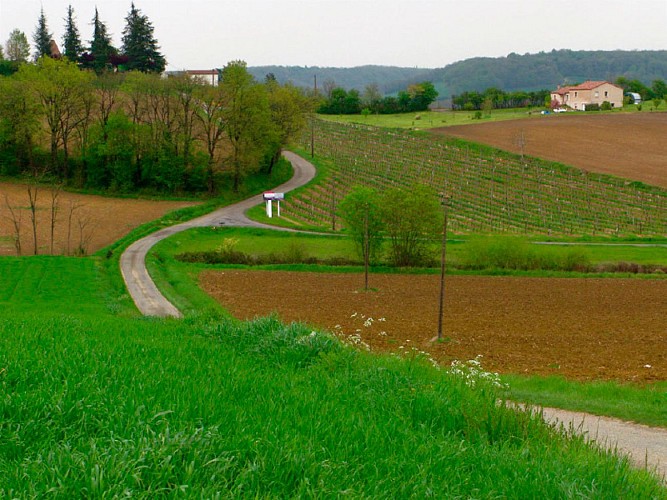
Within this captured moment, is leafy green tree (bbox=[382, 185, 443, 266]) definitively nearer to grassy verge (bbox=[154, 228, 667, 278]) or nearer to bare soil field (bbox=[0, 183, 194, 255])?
grassy verge (bbox=[154, 228, 667, 278])

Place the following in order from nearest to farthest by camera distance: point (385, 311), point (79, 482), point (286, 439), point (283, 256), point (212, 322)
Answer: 1. point (79, 482)
2. point (286, 439)
3. point (212, 322)
4. point (385, 311)
5. point (283, 256)

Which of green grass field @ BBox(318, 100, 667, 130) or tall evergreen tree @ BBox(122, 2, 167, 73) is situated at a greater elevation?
tall evergreen tree @ BBox(122, 2, 167, 73)

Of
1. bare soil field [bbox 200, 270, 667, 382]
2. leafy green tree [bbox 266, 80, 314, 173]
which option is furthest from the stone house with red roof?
bare soil field [bbox 200, 270, 667, 382]

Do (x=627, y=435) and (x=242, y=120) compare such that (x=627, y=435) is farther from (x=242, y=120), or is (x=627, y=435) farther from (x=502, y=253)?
(x=242, y=120)

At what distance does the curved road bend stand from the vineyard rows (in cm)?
359

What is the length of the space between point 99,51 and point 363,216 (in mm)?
71167

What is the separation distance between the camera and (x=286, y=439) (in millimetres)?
5895

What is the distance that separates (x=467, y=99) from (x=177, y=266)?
123m

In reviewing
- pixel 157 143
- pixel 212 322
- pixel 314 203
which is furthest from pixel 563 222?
pixel 212 322

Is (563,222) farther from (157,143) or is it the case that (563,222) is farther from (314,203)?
(157,143)

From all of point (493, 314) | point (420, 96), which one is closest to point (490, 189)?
point (493, 314)

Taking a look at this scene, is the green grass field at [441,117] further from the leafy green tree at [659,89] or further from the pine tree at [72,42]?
the pine tree at [72,42]

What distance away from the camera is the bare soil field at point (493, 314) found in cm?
2223

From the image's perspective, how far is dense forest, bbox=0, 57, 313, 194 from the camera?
64.7 meters
